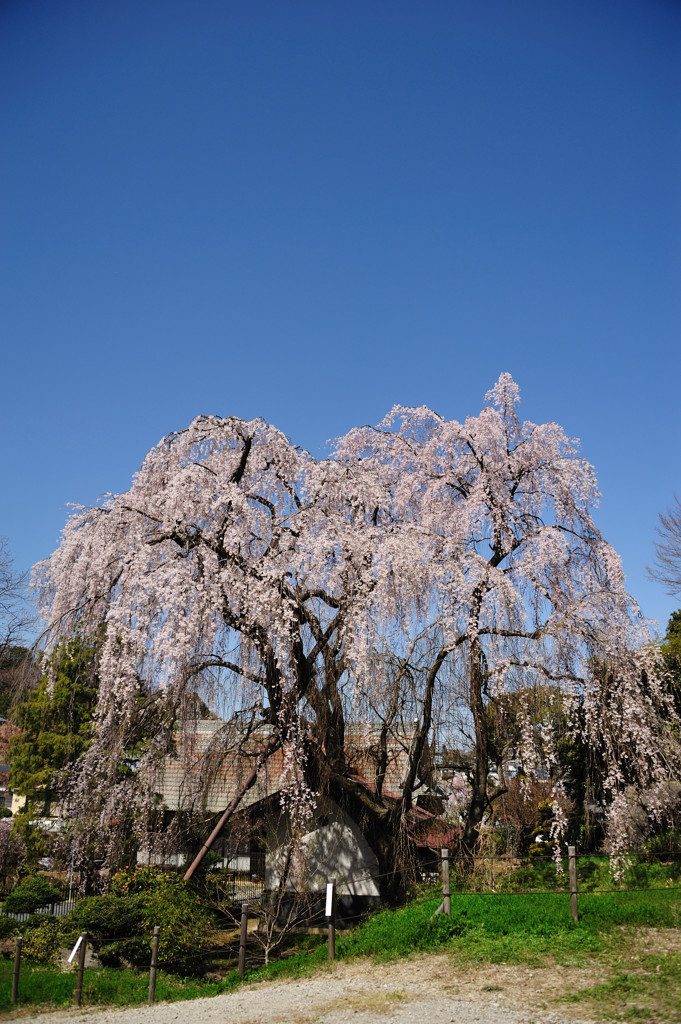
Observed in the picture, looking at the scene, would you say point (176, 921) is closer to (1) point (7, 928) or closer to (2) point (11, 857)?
(1) point (7, 928)

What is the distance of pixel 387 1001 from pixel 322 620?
4886mm

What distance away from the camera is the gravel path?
6332mm

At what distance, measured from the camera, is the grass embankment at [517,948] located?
661 cm

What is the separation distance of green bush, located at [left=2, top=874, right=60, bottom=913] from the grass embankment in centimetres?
318

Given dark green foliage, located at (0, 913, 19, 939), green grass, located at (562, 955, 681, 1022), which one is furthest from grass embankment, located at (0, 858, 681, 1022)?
dark green foliage, located at (0, 913, 19, 939)

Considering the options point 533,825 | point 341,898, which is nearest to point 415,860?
point 341,898

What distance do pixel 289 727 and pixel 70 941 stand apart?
15.0 feet

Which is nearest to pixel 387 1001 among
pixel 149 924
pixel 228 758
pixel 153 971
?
pixel 153 971

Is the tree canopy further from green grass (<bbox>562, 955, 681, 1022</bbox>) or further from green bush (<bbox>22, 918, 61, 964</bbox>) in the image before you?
green grass (<bbox>562, 955, 681, 1022</bbox>)

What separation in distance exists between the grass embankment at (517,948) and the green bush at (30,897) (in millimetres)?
3176

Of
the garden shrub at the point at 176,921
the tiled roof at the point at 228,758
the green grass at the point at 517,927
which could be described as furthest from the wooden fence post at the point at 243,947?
the tiled roof at the point at 228,758

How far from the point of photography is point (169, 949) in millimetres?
9484

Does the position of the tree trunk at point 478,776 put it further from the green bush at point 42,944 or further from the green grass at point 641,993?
the green bush at point 42,944

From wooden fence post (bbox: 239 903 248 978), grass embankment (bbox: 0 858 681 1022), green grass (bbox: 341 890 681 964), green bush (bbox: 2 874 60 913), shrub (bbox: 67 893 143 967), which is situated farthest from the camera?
green bush (bbox: 2 874 60 913)
